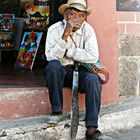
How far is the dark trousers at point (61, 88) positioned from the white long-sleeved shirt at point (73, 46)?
0.47 feet

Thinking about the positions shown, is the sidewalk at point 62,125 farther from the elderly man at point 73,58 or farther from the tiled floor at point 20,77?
the tiled floor at point 20,77

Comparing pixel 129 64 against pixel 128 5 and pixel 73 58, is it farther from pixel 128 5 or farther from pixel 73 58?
pixel 73 58

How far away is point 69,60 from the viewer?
4918 millimetres

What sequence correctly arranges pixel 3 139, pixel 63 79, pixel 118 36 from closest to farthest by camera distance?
pixel 3 139
pixel 63 79
pixel 118 36

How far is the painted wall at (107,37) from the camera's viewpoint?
5406mm

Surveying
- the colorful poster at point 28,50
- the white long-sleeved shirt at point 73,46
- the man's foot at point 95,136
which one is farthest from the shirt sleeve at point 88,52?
the colorful poster at point 28,50

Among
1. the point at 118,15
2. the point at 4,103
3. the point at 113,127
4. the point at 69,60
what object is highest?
the point at 118,15

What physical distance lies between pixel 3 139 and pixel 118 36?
2.09 metres

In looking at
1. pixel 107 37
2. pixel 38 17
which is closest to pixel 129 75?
pixel 107 37

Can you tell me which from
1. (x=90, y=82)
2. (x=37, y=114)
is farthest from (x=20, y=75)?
(x=90, y=82)

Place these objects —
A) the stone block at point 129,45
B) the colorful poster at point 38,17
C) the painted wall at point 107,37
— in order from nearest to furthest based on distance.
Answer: the painted wall at point 107,37, the stone block at point 129,45, the colorful poster at point 38,17

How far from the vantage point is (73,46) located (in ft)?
16.1

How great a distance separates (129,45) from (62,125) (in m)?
1.65

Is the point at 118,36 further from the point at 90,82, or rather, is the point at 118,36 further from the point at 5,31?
the point at 5,31
